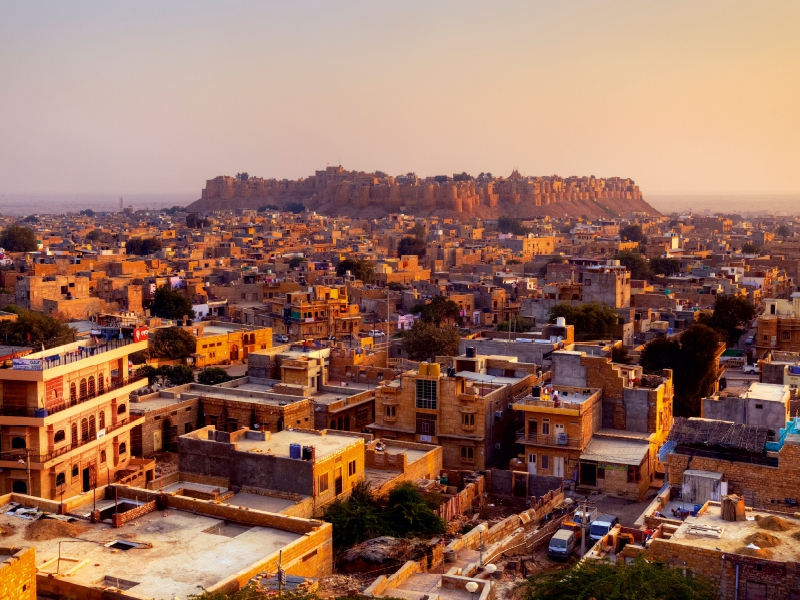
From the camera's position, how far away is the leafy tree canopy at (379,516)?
1552cm

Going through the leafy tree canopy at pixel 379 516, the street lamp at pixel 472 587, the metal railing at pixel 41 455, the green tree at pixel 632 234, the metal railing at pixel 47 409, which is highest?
the green tree at pixel 632 234

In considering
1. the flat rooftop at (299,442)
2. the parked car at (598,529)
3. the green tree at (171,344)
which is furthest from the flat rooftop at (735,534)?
the green tree at (171,344)

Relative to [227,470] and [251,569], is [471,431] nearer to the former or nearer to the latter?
[227,470]

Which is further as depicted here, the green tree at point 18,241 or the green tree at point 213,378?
the green tree at point 18,241

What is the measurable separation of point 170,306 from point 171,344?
10.9 metres

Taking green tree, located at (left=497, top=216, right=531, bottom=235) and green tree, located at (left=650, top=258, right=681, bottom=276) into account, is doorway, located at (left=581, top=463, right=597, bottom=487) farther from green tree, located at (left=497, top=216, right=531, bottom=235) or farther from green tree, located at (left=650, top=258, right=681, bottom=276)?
green tree, located at (left=497, top=216, right=531, bottom=235)

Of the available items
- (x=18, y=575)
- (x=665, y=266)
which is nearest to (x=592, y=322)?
(x=18, y=575)

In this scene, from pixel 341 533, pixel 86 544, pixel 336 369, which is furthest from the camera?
pixel 336 369

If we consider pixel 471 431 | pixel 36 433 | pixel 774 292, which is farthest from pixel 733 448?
pixel 774 292

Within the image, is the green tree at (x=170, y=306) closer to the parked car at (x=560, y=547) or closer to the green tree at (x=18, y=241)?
the parked car at (x=560, y=547)

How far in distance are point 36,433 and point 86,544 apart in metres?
4.04

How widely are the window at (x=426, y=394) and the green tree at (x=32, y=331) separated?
12847 mm

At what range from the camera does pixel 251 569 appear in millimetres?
11422

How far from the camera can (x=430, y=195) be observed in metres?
144
